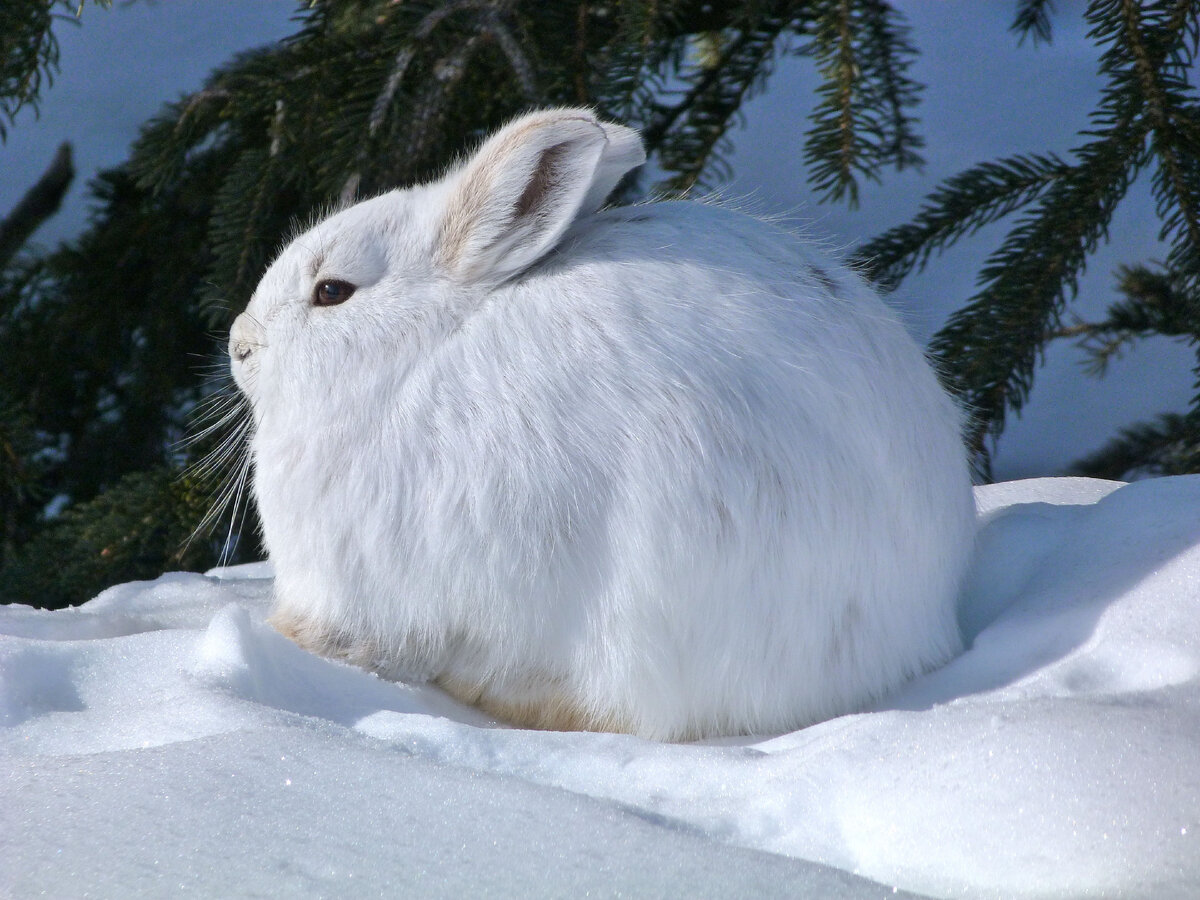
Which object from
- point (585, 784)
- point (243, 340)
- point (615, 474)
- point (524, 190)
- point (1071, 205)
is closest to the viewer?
point (585, 784)

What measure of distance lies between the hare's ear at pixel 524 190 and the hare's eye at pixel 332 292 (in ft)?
0.45

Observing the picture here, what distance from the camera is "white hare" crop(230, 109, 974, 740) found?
3.56ft

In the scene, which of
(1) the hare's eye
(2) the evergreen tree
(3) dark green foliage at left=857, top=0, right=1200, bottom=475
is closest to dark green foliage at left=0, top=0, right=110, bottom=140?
(2) the evergreen tree

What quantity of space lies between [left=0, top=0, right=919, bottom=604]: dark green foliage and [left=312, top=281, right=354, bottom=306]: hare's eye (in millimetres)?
372

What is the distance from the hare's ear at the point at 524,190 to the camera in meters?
1.24

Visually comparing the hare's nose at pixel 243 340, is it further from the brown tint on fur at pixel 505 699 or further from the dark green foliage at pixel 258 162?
the brown tint on fur at pixel 505 699

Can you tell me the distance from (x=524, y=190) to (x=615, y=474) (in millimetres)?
370

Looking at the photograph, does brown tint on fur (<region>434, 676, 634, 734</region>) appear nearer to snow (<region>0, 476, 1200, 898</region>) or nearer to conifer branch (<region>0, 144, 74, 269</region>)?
snow (<region>0, 476, 1200, 898</region>)

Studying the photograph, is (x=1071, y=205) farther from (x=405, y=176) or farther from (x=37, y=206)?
(x=37, y=206)

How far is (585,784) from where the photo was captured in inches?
36.7

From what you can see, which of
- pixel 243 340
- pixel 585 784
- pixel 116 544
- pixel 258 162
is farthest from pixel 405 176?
pixel 585 784

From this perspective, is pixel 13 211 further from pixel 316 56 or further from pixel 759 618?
pixel 759 618

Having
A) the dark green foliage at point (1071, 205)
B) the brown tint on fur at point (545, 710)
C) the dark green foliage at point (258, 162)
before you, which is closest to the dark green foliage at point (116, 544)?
the dark green foliage at point (258, 162)

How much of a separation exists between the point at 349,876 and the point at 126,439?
1.68m
